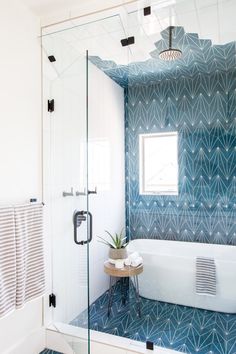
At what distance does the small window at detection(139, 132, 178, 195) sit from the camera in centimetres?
309

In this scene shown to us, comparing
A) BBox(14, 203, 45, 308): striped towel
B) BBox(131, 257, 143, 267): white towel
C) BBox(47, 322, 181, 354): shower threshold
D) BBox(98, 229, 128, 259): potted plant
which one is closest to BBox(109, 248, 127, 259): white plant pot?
BBox(98, 229, 128, 259): potted plant

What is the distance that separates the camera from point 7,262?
179 cm

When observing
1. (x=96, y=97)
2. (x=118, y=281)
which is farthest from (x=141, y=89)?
(x=118, y=281)

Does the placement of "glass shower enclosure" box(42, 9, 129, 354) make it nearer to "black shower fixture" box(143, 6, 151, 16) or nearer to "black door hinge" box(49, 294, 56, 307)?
"black door hinge" box(49, 294, 56, 307)

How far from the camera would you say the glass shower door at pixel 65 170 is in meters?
2.24

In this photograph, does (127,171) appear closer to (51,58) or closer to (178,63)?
(178,63)

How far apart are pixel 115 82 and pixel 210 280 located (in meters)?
2.39

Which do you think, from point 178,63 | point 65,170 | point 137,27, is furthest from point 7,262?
point 178,63

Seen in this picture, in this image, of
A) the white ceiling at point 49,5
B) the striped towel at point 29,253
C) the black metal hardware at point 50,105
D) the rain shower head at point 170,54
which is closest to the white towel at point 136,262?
the striped towel at point 29,253

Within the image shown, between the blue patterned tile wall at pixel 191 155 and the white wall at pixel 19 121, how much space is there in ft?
4.21

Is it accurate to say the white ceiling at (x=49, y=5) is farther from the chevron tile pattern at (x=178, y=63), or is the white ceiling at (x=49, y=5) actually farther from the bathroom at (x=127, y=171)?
the chevron tile pattern at (x=178, y=63)

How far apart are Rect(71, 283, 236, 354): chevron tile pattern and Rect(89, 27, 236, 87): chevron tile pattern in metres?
2.41

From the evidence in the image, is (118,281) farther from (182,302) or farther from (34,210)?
(34,210)

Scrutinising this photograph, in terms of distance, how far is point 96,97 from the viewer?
9.64 ft
